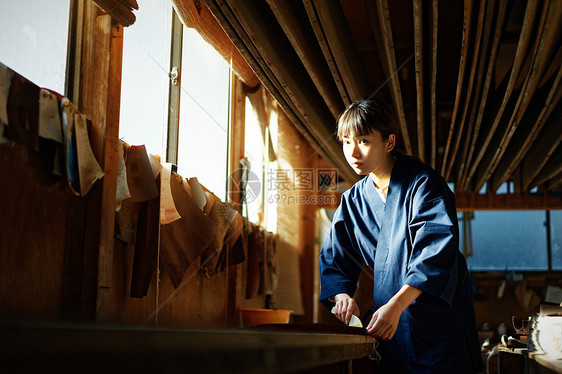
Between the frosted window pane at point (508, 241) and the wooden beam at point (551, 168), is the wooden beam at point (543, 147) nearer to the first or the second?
the wooden beam at point (551, 168)

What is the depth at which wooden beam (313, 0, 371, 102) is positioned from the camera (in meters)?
3.69

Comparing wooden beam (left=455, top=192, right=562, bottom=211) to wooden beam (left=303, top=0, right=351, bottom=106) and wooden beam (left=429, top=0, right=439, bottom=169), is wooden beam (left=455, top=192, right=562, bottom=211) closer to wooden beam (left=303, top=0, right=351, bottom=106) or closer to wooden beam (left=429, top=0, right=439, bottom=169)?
wooden beam (left=429, top=0, right=439, bottom=169)

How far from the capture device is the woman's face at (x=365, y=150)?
221 cm

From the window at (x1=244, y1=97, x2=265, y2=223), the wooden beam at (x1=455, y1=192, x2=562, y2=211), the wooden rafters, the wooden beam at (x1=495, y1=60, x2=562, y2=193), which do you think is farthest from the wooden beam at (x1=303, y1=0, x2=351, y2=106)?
the wooden beam at (x1=455, y1=192, x2=562, y2=211)

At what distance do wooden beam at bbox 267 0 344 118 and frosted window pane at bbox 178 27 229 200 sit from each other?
3.59 feet

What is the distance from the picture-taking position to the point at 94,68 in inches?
117

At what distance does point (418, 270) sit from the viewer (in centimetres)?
192

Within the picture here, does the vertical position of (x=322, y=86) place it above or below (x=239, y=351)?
above

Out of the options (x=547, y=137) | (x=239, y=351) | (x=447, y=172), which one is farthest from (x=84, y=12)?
(x=447, y=172)

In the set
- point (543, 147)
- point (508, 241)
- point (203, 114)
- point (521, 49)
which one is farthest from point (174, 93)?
point (508, 241)

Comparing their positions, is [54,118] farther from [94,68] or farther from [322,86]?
[322,86]

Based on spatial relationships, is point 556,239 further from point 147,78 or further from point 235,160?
point 147,78

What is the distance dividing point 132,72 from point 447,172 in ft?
17.1

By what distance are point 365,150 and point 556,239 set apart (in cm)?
936
